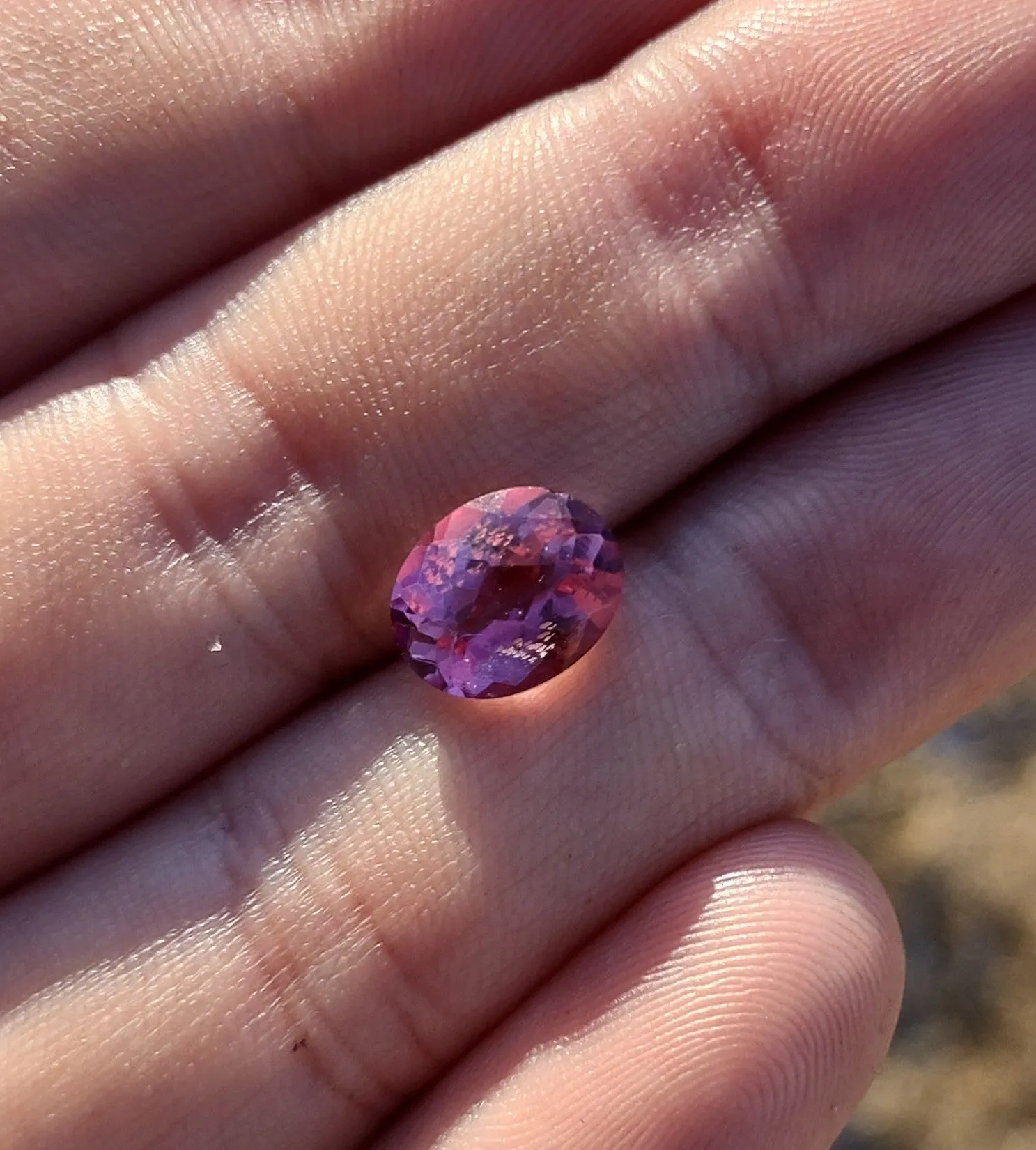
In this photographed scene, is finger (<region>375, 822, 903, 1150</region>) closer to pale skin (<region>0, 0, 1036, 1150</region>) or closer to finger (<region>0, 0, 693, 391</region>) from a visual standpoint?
pale skin (<region>0, 0, 1036, 1150</region>)

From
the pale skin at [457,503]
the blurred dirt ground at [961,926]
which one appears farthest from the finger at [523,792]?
the blurred dirt ground at [961,926]

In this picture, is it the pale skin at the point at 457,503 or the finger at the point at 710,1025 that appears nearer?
the finger at the point at 710,1025

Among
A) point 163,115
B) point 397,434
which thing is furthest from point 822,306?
point 163,115

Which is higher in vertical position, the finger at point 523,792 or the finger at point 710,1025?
the finger at point 523,792

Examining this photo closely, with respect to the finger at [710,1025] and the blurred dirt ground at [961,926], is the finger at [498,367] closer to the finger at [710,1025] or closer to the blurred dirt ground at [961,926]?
the finger at [710,1025]

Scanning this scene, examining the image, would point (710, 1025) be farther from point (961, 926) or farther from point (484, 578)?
point (961, 926)

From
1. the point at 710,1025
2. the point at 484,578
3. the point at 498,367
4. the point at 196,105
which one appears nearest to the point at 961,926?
the point at 710,1025
